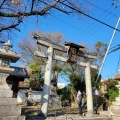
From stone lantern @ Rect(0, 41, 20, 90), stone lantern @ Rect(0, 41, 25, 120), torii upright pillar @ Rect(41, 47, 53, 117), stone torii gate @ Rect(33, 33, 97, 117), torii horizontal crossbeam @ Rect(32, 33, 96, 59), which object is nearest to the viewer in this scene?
stone lantern @ Rect(0, 41, 25, 120)

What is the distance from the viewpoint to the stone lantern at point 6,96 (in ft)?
21.2

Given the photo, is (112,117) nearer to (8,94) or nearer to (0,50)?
(8,94)

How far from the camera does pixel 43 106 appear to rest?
9.79 metres

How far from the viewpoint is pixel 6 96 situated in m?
6.71

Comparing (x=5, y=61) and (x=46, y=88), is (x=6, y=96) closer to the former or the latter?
(x=5, y=61)

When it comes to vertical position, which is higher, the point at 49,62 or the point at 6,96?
the point at 49,62

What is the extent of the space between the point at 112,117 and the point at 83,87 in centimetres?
1291

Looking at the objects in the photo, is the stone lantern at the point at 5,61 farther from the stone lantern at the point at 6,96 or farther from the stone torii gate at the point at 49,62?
the stone torii gate at the point at 49,62

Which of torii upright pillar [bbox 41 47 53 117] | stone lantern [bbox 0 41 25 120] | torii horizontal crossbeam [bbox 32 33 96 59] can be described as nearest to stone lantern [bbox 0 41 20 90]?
stone lantern [bbox 0 41 25 120]

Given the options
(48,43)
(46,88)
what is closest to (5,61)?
(46,88)

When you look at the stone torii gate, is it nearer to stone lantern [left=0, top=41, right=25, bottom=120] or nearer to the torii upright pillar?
the torii upright pillar

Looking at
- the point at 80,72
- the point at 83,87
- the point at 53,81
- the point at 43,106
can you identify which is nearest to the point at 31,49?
the point at 53,81

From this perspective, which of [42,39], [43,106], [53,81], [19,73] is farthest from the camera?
[53,81]

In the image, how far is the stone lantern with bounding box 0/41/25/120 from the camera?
6.46m
